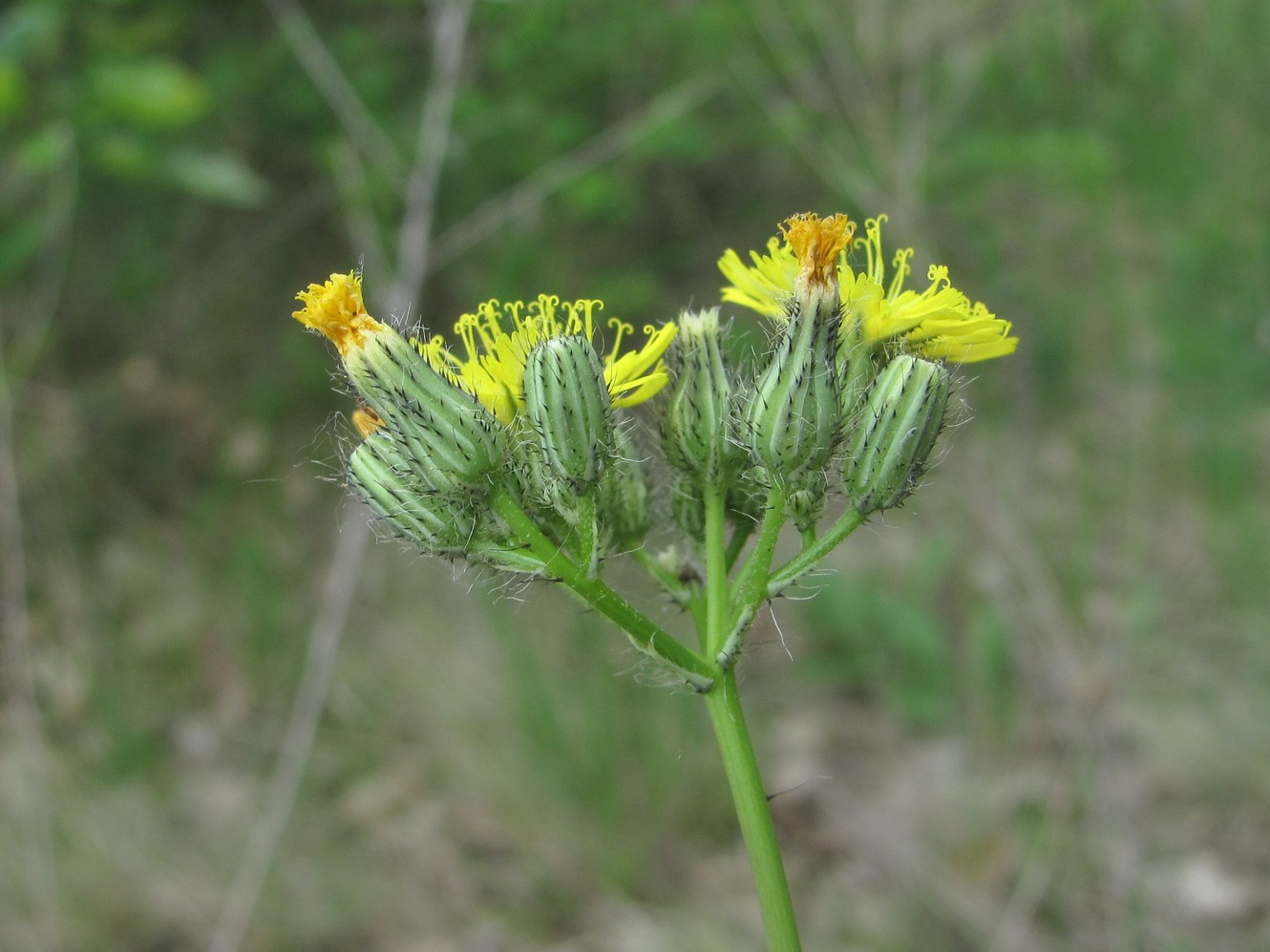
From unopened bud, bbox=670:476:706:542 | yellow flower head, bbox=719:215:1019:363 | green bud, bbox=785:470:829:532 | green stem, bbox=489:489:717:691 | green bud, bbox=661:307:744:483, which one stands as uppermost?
yellow flower head, bbox=719:215:1019:363

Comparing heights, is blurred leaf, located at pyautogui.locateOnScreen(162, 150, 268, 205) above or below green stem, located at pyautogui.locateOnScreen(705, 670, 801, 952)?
above

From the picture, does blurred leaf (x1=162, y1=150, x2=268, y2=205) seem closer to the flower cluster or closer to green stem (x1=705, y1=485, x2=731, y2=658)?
the flower cluster

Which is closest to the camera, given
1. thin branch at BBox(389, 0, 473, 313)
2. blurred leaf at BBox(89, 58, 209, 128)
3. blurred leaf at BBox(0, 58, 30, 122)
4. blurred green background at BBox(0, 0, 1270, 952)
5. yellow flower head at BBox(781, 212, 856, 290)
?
yellow flower head at BBox(781, 212, 856, 290)

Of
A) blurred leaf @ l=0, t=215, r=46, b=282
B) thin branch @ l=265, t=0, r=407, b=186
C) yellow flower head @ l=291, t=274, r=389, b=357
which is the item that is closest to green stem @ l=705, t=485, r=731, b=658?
yellow flower head @ l=291, t=274, r=389, b=357

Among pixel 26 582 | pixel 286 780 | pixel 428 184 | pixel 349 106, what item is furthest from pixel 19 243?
pixel 286 780

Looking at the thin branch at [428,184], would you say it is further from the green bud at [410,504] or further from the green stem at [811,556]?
the green stem at [811,556]

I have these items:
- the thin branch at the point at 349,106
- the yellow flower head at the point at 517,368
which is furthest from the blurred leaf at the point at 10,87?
the yellow flower head at the point at 517,368
